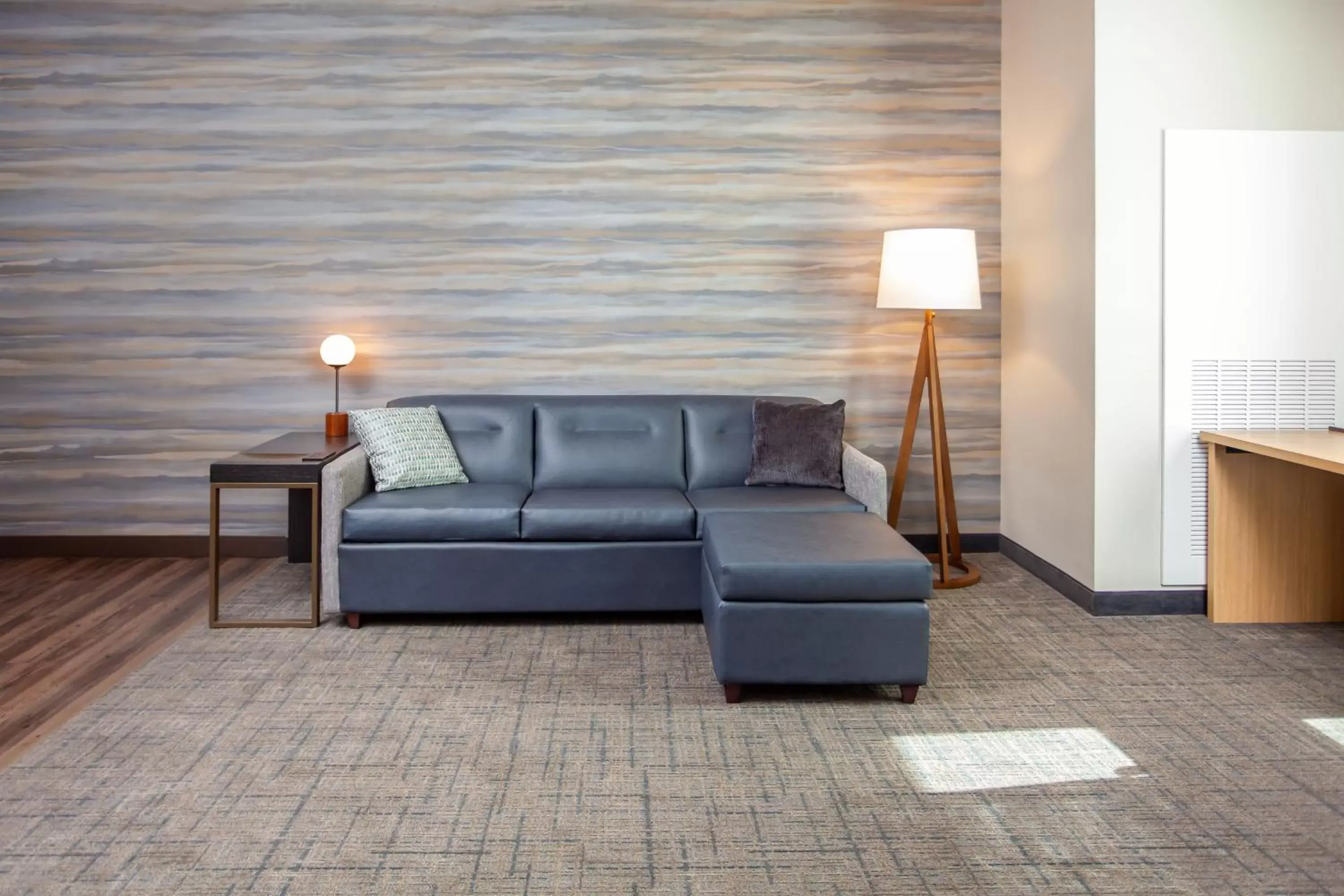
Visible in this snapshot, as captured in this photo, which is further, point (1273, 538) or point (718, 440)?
point (718, 440)

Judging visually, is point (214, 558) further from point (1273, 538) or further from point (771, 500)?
point (1273, 538)

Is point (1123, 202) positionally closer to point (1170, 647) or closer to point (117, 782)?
point (1170, 647)

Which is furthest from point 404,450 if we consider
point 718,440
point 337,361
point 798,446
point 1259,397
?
point 1259,397

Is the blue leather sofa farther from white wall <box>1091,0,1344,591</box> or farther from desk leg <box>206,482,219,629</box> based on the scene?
white wall <box>1091,0,1344,591</box>

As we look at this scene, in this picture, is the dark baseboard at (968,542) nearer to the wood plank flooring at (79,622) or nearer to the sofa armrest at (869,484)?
the sofa armrest at (869,484)

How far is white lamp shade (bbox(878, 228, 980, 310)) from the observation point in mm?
4875

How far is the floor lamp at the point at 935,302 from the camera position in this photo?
4883 mm

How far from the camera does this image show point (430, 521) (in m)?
4.33

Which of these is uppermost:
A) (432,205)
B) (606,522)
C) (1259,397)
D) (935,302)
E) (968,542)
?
(432,205)

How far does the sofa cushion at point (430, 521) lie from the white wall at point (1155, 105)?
2446 millimetres

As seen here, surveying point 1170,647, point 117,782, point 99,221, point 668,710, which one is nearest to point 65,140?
point 99,221

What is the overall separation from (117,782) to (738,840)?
162cm

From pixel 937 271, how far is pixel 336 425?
113 inches

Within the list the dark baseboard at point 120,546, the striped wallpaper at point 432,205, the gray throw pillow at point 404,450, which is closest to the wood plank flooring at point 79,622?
the dark baseboard at point 120,546
